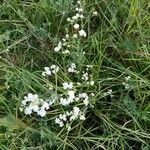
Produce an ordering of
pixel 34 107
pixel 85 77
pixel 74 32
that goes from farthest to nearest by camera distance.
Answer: pixel 74 32 < pixel 85 77 < pixel 34 107

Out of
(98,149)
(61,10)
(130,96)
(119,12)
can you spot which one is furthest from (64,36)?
(98,149)

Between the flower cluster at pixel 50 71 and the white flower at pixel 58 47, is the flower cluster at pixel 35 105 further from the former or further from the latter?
the white flower at pixel 58 47

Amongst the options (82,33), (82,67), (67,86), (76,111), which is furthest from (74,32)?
(76,111)

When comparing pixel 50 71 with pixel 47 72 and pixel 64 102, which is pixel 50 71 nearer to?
pixel 47 72

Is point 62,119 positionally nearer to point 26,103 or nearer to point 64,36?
point 26,103

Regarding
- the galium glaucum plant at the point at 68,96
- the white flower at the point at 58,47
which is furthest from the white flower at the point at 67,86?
the white flower at the point at 58,47

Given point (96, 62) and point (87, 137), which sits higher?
point (96, 62)

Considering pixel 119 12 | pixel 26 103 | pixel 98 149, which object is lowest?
pixel 98 149
